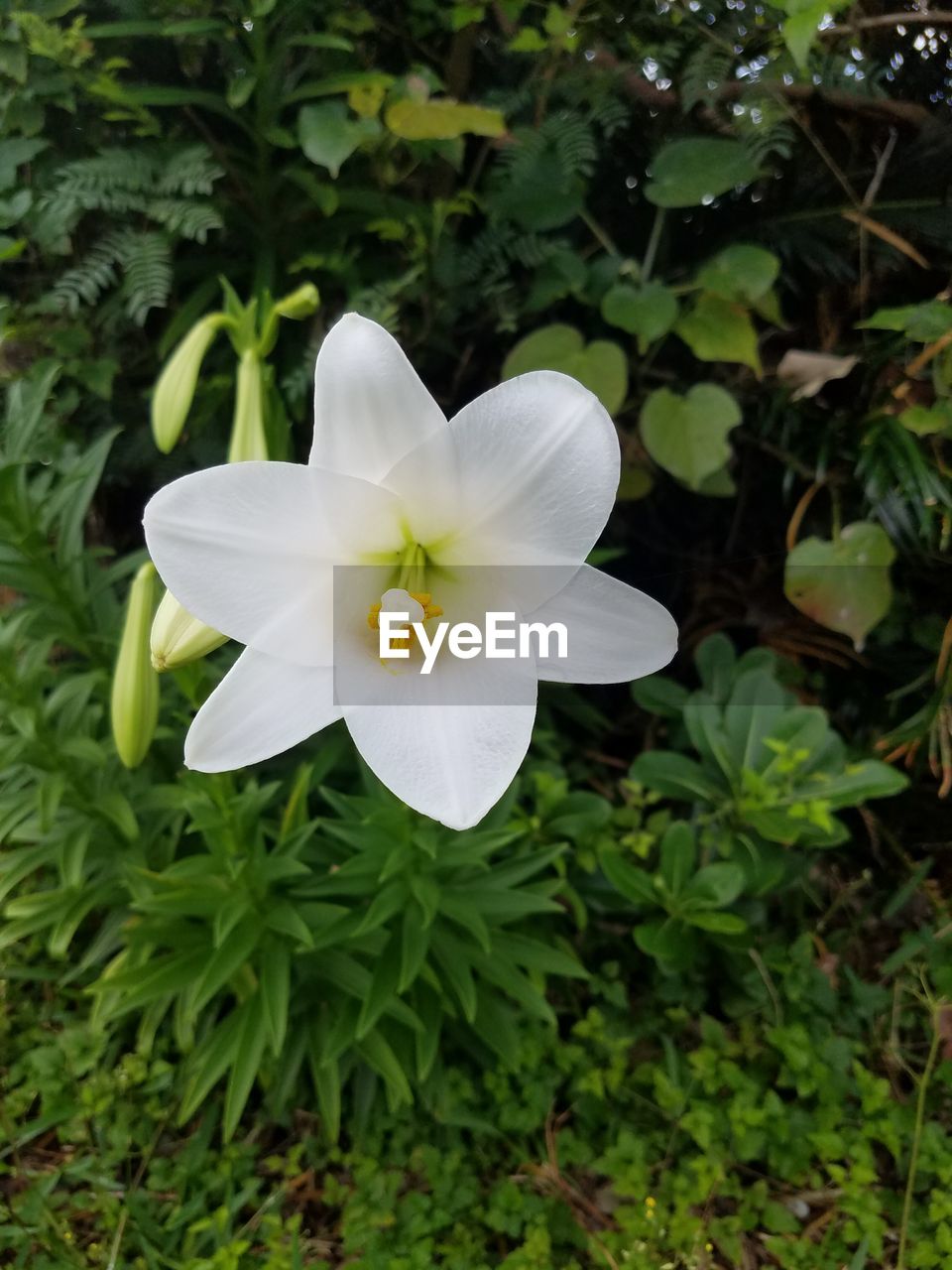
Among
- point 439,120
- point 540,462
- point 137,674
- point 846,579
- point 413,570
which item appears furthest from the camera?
point 846,579

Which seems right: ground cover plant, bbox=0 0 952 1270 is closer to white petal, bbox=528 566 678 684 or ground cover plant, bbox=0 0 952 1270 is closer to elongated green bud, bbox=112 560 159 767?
elongated green bud, bbox=112 560 159 767

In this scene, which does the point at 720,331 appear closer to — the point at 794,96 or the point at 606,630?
the point at 794,96

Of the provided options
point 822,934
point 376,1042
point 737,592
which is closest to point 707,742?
point 737,592

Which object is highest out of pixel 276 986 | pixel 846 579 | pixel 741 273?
pixel 741 273

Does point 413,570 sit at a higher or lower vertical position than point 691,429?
higher

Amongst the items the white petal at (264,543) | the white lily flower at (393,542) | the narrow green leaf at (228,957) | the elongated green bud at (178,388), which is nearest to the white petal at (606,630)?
the white lily flower at (393,542)

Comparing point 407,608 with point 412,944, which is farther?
point 412,944

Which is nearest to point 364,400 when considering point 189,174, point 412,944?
point 412,944

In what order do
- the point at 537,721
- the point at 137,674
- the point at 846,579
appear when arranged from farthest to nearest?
the point at 537,721 → the point at 846,579 → the point at 137,674
